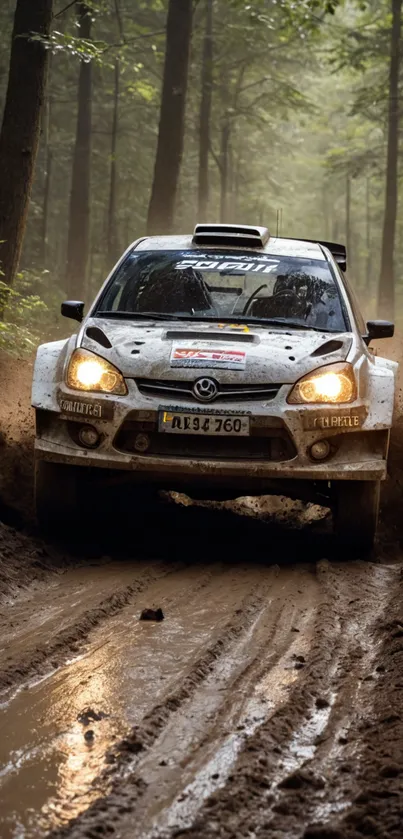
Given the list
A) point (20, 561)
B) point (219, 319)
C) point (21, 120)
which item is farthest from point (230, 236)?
point (21, 120)

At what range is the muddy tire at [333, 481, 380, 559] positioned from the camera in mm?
6520

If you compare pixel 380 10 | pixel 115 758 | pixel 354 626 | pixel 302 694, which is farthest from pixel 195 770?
pixel 380 10

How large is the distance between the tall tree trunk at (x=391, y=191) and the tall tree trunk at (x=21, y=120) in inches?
681

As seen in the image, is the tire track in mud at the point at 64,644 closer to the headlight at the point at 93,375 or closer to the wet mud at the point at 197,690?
the wet mud at the point at 197,690

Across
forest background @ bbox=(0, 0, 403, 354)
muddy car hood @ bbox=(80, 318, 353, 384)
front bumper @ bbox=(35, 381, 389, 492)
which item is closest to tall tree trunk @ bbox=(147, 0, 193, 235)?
forest background @ bbox=(0, 0, 403, 354)

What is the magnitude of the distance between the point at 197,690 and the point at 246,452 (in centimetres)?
260

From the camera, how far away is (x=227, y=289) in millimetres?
7508

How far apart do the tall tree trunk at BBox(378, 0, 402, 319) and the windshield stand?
69.6 ft

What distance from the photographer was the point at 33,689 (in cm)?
382

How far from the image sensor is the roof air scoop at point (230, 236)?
8.19 meters

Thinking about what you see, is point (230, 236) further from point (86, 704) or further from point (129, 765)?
point (129, 765)

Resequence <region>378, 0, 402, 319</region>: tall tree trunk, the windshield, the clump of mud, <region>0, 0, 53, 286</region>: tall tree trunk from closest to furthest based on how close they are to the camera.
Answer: the clump of mud → the windshield → <region>0, 0, 53, 286</region>: tall tree trunk → <region>378, 0, 402, 319</region>: tall tree trunk

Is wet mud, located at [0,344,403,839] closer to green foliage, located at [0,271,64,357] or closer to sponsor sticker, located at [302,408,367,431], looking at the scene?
sponsor sticker, located at [302,408,367,431]

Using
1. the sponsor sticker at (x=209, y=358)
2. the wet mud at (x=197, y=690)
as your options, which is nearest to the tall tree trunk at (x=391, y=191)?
the wet mud at (x=197, y=690)
